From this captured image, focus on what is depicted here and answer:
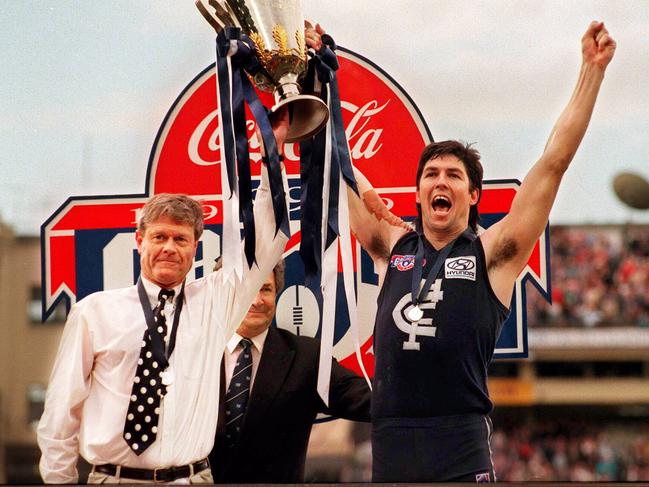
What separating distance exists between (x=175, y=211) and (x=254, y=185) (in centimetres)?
30

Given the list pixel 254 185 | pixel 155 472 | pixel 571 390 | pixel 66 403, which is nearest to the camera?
pixel 155 472

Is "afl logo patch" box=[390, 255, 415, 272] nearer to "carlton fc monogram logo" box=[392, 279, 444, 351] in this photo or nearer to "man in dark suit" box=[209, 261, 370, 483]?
"carlton fc monogram logo" box=[392, 279, 444, 351]

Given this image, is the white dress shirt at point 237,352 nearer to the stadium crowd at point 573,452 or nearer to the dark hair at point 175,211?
the dark hair at point 175,211

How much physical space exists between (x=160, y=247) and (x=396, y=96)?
90cm

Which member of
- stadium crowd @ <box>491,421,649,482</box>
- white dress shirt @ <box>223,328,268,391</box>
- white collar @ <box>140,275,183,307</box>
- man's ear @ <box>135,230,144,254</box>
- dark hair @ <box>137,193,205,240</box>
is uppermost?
dark hair @ <box>137,193,205,240</box>

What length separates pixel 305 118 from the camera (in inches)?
118

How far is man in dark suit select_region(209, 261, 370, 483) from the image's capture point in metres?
3.19

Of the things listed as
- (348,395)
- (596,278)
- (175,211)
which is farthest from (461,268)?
(175,211)

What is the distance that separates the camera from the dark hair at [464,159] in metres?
3.22

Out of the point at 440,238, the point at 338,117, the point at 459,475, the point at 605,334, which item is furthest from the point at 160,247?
the point at 605,334

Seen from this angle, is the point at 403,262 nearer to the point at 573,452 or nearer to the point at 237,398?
the point at 237,398

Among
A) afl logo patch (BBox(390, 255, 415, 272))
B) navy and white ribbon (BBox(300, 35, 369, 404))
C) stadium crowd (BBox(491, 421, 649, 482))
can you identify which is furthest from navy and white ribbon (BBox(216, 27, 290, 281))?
stadium crowd (BBox(491, 421, 649, 482))

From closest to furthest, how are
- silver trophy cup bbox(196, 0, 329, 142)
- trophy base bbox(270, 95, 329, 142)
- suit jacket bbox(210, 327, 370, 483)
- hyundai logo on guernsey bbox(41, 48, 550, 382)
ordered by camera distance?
silver trophy cup bbox(196, 0, 329, 142) → trophy base bbox(270, 95, 329, 142) → suit jacket bbox(210, 327, 370, 483) → hyundai logo on guernsey bbox(41, 48, 550, 382)

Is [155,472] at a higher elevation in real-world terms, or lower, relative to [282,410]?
lower
